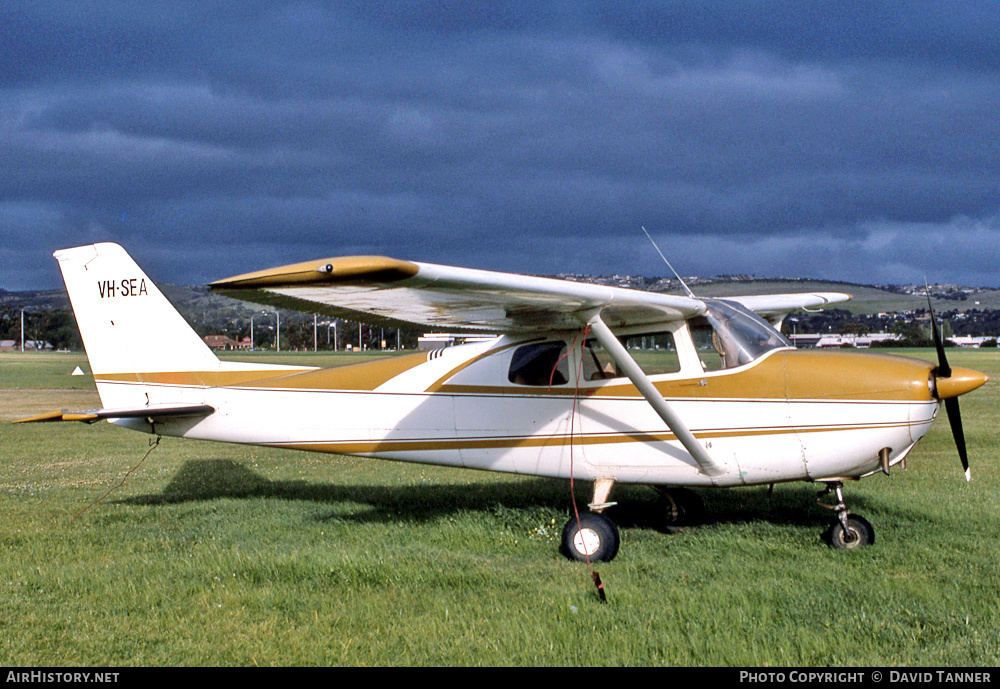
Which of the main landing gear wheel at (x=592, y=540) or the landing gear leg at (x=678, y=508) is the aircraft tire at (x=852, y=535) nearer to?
the landing gear leg at (x=678, y=508)

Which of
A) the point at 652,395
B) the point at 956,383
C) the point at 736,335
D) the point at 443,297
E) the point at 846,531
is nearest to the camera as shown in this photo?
the point at 443,297

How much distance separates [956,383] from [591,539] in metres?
3.06

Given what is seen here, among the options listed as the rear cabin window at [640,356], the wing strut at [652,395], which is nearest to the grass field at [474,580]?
the wing strut at [652,395]

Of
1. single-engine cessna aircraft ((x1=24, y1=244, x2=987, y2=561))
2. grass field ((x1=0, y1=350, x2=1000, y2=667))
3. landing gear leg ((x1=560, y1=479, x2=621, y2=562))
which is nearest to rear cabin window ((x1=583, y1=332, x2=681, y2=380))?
single-engine cessna aircraft ((x1=24, y1=244, x2=987, y2=561))

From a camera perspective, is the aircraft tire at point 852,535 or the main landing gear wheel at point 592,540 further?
the aircraft tire at point 852,535

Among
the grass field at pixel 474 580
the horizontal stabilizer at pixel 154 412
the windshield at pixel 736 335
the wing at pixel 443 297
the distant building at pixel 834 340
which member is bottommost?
the grass field at pixel 474 580

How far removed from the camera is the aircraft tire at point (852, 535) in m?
6.55

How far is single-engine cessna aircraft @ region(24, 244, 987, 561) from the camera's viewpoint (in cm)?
623

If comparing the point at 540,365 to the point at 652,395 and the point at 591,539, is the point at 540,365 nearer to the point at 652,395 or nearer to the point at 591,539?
the point at 652,395

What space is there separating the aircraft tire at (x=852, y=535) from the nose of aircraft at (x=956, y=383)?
124 cm

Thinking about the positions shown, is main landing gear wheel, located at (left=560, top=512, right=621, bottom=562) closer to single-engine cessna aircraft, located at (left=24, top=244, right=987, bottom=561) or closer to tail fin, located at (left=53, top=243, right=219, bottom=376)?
single-engine cessna aircraft, located at (left=24, top=244, right=987, bottom=561)

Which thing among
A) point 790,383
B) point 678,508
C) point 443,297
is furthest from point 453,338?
point 443,297

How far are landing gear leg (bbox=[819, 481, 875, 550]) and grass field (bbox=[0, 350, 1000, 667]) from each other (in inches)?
4.5

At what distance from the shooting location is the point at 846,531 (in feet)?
21.6
